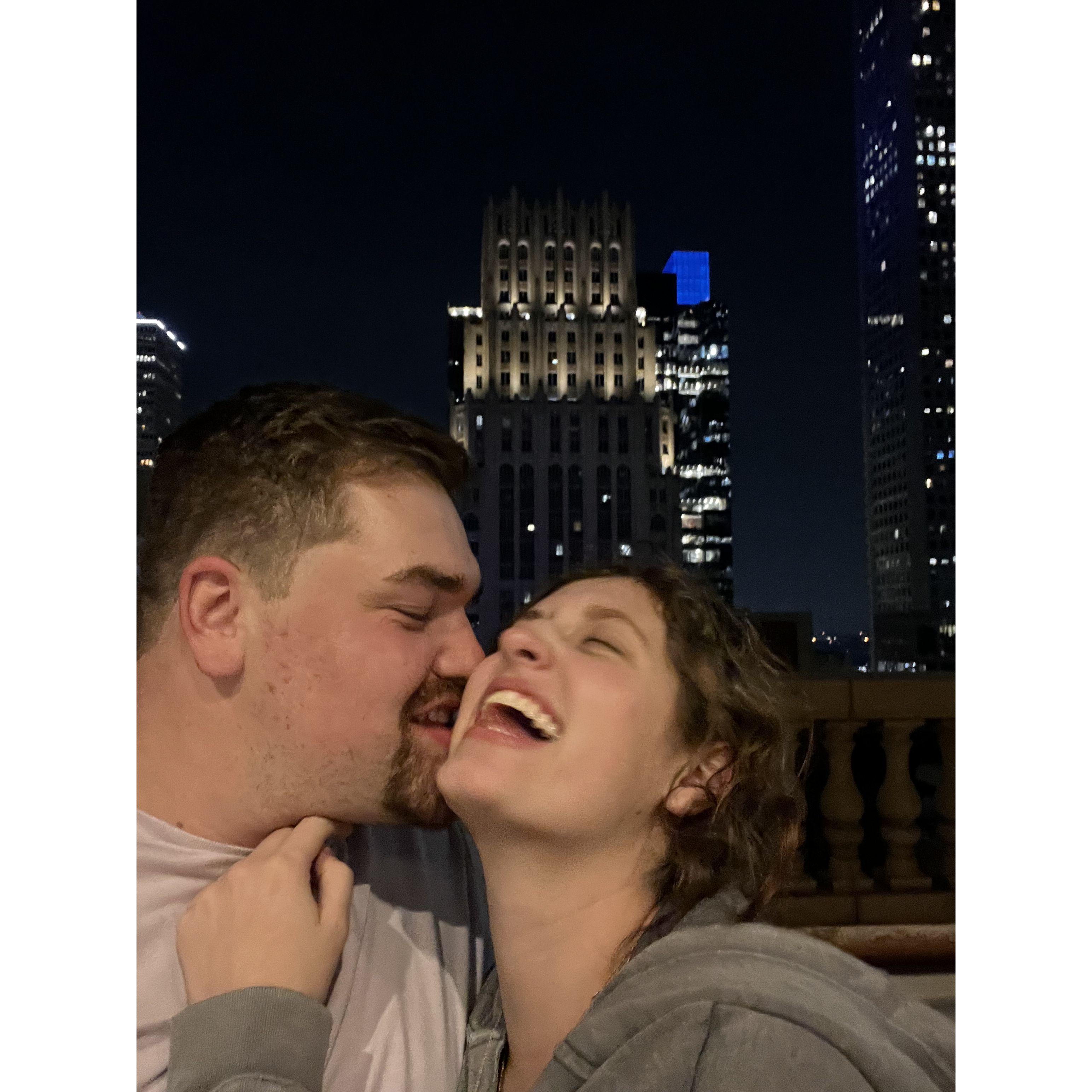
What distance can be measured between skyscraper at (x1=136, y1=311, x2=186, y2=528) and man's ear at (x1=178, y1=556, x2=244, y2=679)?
218mm

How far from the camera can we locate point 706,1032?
1280mm

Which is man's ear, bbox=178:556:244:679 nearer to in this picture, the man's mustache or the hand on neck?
the man's mustache

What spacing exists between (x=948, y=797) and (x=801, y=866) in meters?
0.76

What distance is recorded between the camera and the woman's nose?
1535 mm

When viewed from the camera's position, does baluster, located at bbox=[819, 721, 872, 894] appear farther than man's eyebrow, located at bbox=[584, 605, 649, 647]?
Yes

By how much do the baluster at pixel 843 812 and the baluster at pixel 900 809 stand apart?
0.07 m

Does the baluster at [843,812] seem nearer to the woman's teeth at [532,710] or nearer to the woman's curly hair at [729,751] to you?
the woman's curly hair at [729,751]

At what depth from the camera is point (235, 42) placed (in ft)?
6.48

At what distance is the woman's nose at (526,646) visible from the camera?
5.04ft

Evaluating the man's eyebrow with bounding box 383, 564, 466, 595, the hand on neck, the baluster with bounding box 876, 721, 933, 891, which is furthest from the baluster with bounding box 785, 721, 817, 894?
the man's eyebrow with bounding box 383, 564, 466, 595

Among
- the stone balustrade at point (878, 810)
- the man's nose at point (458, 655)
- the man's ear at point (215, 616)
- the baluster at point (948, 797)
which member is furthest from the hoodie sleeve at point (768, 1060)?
the baluster at point (948, 797)

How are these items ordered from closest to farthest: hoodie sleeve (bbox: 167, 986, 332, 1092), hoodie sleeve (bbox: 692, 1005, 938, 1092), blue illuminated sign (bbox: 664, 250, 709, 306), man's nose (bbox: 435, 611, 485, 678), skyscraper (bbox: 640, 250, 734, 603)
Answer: hoodie sleeve (bbox: 692, 1005, 938, 1092), hoodie sleeve (bbox: 167, 986, 332, 1092), man's nose (bbox: 435, 611, 485, 678), skyscraper (bbox: 640, 250, 734, 603), blue illuminated sign (bbox: 664, 250, 709, 306)
